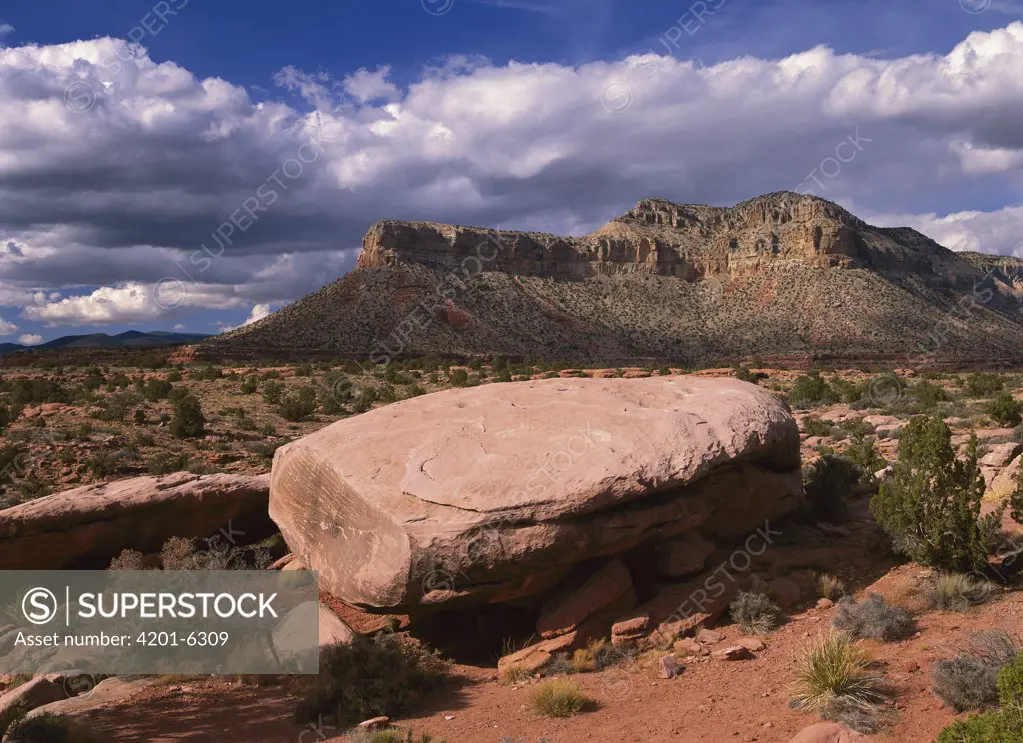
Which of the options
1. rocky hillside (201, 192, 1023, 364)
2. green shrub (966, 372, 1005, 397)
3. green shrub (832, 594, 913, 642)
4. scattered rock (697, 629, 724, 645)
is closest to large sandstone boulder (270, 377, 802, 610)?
scattered rock (697, 629, 724, 645)

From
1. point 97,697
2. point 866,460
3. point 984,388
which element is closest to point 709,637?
point 97,697

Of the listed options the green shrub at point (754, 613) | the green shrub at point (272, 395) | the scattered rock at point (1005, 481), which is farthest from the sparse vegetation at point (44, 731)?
the green shrub at point (272, 395)

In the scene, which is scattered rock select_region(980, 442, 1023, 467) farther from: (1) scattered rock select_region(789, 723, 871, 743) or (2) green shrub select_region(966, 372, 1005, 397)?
(2) green shrub select_region(966, 372, 1005, 397)

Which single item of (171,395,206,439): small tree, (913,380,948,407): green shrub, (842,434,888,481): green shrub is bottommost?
(842,434,888,481): green shrub

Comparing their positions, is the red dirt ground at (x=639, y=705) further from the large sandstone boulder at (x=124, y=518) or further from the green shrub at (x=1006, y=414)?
the green shrub at (x=1006, y=414)

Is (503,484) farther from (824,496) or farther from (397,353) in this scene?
(397,353)

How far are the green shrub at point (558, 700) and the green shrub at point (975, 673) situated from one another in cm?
288

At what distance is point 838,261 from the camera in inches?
3174

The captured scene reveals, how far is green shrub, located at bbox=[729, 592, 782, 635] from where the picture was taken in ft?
23.6

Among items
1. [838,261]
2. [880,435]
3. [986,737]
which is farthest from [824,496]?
[838,261]

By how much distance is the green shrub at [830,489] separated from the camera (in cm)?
1025

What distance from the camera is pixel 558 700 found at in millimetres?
6117

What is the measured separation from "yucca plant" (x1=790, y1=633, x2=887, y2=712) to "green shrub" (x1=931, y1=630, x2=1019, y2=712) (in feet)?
1.49

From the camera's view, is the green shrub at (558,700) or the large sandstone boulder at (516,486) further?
the large sandstone boulder at (516,486)
